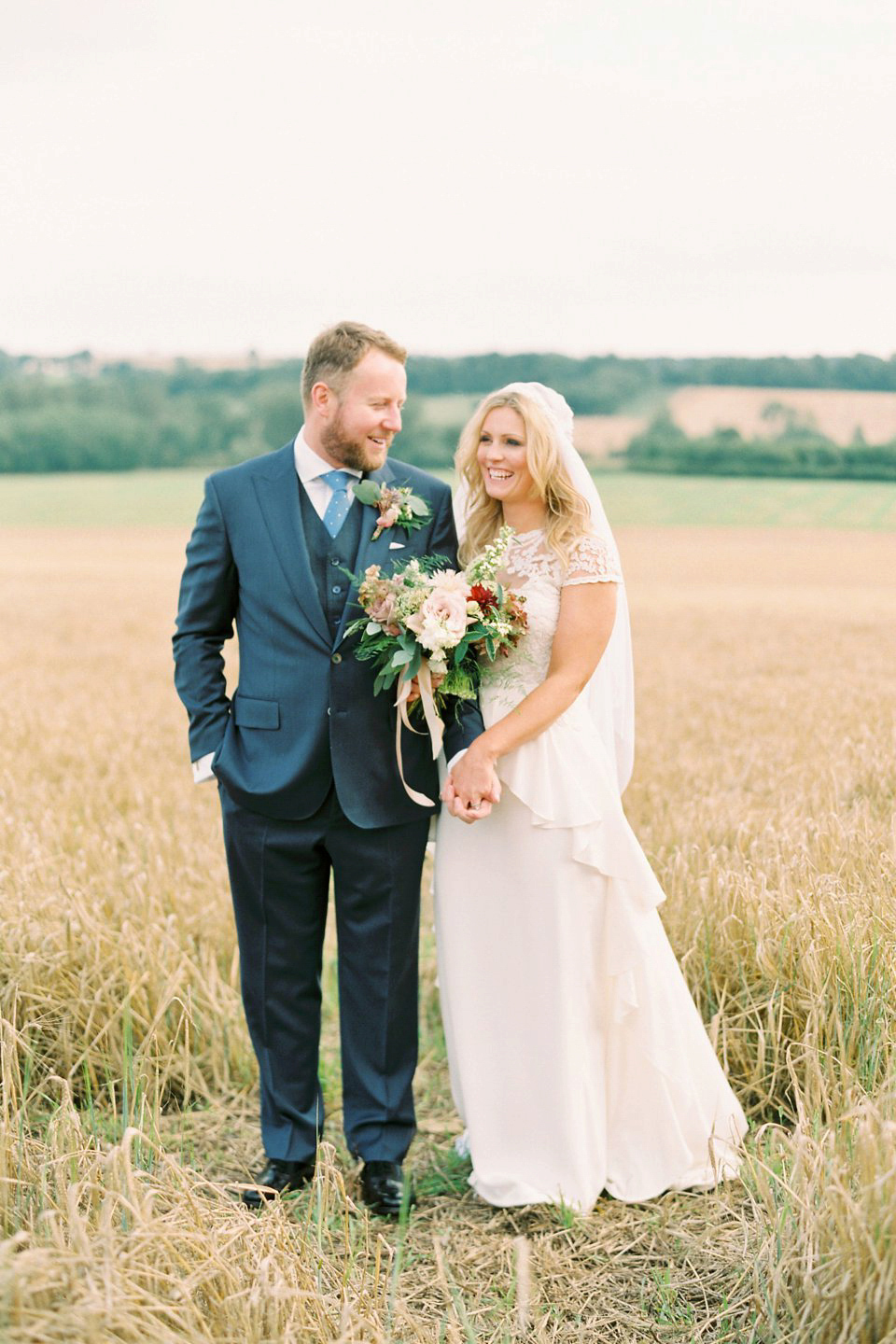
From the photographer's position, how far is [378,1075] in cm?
408

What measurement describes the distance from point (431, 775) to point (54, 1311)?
2.00 metres

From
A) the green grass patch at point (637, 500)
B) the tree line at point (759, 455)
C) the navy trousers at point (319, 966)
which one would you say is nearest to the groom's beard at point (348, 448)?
the navy trousers at point (319, 966)

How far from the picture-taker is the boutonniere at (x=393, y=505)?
12.3 ft

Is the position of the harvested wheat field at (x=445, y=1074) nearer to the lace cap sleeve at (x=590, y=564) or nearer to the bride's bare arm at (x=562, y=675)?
the bride's bare arm at (x=562, y=675)

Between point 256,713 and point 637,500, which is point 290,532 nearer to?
point 256,713

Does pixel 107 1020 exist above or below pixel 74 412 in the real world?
below

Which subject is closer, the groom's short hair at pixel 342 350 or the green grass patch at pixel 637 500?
the groom's short hair at pixel 342 350

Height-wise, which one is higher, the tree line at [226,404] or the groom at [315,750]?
the tree line at [226,404]

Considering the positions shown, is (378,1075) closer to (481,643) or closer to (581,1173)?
(581,1173)

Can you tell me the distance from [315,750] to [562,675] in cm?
82

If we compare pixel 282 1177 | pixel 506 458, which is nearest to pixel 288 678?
pixel 506 458

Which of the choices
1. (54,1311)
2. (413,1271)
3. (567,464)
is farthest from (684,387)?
(54,1311)

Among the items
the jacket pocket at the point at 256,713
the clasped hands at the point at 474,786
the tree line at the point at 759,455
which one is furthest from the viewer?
the tree line at the point at 759,455

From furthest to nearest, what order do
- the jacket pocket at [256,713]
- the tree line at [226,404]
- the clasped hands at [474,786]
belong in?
the tree line at [226,404], the jacket pocket at [256,713], the clasped hands at [474,786]
